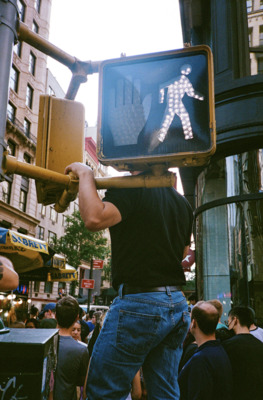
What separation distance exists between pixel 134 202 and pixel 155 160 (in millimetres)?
519

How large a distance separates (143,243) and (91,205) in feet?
1.49

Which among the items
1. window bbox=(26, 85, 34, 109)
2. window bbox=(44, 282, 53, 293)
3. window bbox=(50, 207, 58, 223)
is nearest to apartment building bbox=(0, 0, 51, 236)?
window bbox=(26, 85, 34, 109)

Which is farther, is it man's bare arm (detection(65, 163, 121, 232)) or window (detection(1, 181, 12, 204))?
window (detection(1, 181, 12, 204))

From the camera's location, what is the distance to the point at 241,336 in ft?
14.2

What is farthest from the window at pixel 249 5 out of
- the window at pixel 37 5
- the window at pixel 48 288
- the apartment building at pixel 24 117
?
the window at pixel 48 288

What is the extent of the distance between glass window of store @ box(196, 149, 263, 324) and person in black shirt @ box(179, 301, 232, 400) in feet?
14.9

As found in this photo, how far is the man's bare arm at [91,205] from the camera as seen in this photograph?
81.2 inches

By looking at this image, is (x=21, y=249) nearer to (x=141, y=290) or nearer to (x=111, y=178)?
(x=141, y=290)

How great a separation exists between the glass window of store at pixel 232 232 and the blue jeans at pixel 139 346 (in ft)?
20.9

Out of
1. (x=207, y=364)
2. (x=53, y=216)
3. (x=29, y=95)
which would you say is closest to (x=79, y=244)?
(x=53, y=216)

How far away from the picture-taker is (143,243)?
7.63 ft

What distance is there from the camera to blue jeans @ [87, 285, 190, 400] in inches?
82.0

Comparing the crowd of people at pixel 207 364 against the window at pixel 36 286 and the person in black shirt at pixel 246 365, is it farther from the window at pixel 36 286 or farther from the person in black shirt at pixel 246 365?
the window at pixel 36 286

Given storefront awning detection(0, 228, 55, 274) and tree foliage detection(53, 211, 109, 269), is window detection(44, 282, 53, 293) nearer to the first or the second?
tree foliage detection(53, 211, 109, 269)
